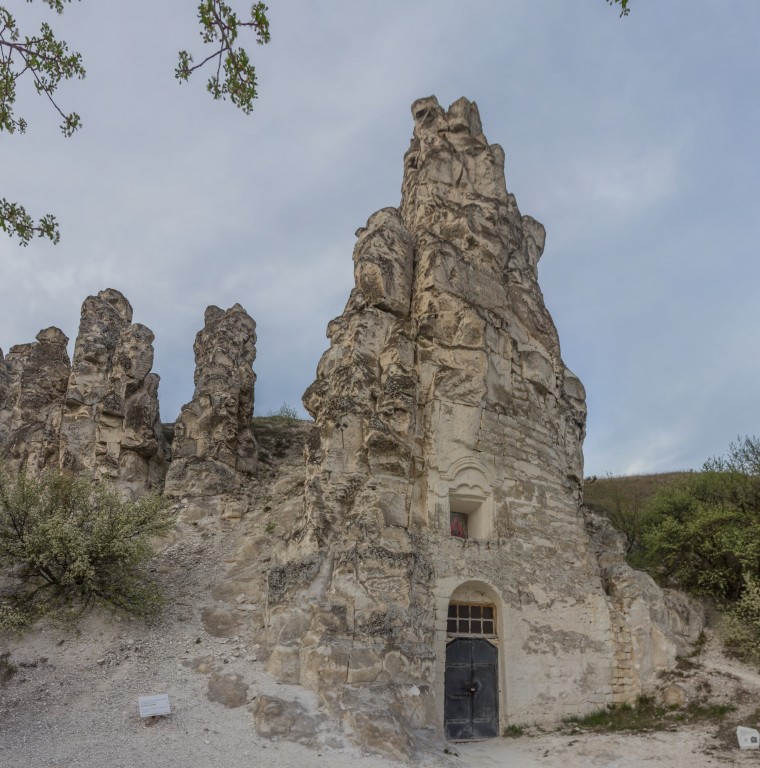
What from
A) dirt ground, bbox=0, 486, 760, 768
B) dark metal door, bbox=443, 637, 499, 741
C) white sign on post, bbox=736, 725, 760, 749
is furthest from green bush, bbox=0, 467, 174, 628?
white sign on post, bbox=736, 725, 760, 749

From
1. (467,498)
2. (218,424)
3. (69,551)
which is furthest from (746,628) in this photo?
(218,424)

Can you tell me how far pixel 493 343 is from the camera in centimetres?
1650

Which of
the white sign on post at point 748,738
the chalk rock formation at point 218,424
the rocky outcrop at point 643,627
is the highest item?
the chalk rock formation at point 218,424

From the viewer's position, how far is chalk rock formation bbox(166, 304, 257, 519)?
1922 centimetres

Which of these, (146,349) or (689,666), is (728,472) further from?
(146,349)

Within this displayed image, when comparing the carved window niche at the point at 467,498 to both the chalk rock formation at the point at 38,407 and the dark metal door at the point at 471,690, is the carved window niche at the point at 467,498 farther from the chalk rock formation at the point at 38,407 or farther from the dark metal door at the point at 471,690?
the chalk rock formation at the point at 38,407

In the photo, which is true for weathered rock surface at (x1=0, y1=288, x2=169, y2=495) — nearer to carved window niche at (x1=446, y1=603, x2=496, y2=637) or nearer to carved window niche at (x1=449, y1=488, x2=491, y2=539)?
carved window niche at (x1=449, y1=488, x2=491, y2=539)

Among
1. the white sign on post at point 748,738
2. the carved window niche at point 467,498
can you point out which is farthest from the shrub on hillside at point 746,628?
the carved window niche at point 467,498

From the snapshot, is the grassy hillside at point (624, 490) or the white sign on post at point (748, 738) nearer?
the white sign on post at point (748, 738)

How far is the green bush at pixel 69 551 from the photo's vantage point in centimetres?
1202

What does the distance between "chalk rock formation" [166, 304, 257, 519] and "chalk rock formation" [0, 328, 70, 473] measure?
475 centimetres

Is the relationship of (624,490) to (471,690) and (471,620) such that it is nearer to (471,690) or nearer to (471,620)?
(471,620)

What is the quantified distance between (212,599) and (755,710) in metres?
11.6

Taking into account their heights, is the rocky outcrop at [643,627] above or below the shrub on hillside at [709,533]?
below
